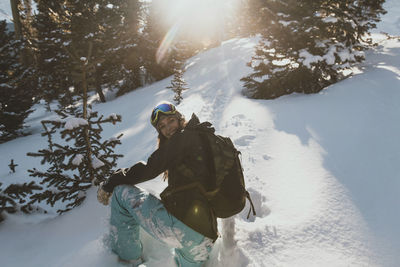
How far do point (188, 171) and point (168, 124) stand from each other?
564mm

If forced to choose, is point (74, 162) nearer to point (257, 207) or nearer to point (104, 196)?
point (104, 196)

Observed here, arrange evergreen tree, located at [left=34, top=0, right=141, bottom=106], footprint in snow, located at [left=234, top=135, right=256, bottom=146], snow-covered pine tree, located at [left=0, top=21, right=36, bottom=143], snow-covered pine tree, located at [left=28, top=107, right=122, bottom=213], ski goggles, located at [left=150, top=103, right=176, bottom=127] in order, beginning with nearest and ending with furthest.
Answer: ski goggles, located at [left=150, top=103, right=176, bottom=127] < snow-covered pine tree, located at [left=28, top=107, right=122, bottom=213] < footprint in snow, located at [left=234, top=135, right=256, bottom=146] < snow-covered pine tree, located at [left=0, top=21, right=36, bottom=143] < evergreen tree, located at [left=34, top=0, right=141, bottom=106]

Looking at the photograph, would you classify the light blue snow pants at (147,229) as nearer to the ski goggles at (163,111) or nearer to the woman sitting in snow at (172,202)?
the woman sitting in snow at (172,202)

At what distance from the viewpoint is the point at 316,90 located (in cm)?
660

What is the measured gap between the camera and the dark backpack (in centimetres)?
176

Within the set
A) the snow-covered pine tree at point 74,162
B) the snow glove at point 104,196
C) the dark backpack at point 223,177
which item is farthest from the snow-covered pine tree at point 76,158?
the dark backpack at point 223,177

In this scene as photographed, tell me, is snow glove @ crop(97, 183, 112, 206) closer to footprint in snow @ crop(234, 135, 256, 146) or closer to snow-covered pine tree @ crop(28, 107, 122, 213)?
snow-covered pine tree @ crop(28, 107, 122, 213)

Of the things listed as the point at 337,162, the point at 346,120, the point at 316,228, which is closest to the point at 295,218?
the point at 316,228

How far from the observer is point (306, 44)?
654cm

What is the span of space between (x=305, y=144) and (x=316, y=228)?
2.06 m

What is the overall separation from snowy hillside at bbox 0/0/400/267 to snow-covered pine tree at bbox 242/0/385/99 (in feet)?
3.33

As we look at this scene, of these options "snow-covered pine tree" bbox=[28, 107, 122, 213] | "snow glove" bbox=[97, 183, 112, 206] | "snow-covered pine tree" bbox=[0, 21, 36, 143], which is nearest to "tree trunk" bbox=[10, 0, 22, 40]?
"snow-covered pine tree" bbox=[0, 21, 36, 143]

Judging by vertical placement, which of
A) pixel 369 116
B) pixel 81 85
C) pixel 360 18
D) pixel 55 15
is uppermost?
pixel 55 15

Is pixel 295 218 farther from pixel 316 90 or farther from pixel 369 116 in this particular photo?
pixel 316 90
